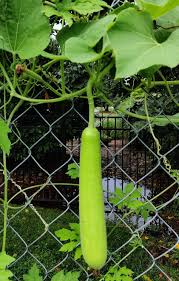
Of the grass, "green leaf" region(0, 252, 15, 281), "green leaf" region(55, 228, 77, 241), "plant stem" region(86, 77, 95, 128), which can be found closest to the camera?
"plant stem" region(86, 77, 95, 128)

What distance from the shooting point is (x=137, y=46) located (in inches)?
26.1

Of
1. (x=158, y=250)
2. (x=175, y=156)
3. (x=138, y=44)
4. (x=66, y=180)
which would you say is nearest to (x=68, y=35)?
(x=138, y=44)

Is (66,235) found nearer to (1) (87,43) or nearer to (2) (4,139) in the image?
(2) (4,139)

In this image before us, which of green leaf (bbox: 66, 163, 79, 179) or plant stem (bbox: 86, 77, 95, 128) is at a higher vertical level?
plant stem (bbox: 86, 77, 95, 128)

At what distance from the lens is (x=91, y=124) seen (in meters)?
0.86

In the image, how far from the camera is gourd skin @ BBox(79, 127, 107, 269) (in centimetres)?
82

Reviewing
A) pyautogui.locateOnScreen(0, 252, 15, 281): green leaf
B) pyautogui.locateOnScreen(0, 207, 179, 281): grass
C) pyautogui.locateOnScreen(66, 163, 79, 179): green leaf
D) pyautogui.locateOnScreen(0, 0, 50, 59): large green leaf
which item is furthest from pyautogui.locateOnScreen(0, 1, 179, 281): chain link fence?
pyautogui.locateOnScreen(0, 0, 50, 59): large green leaf

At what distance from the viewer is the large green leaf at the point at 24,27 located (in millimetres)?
873

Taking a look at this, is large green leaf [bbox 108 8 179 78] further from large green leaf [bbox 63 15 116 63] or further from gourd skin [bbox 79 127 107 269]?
gourd skin [bbox 79 127 107 269]

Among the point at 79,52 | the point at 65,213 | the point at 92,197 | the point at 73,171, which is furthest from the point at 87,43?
the point at 65,213

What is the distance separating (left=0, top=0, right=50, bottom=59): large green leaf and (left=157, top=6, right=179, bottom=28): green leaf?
0.71 ft

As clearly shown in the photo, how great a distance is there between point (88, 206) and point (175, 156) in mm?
3337

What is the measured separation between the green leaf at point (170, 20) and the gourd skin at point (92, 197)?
25cm

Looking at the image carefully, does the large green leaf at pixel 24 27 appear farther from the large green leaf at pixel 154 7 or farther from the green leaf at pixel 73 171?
the green leaf at pixel 73 171
